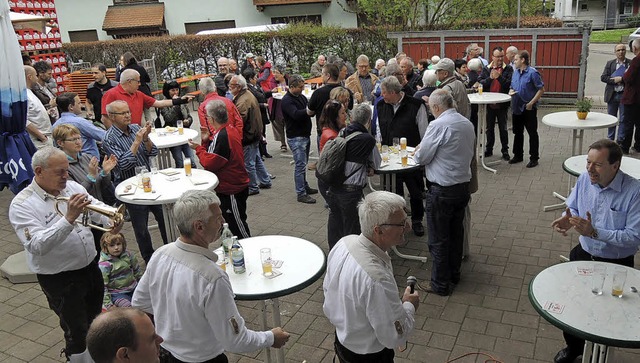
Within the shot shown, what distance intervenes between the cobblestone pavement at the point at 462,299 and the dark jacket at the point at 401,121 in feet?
4.35

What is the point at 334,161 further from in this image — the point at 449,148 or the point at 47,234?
the point at 47,234

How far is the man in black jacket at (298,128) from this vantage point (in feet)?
25.4

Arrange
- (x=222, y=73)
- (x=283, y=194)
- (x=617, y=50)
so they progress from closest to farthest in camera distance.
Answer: (x=283, y=194), (x=617, y=50), (x=222, y=73)

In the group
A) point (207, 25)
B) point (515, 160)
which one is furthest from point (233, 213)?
point (207, 25)

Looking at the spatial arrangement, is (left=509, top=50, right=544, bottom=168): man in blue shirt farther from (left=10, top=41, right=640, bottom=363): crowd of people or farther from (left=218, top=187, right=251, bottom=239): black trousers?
(left=218, top=187, right=251, bottom=239): black trousers

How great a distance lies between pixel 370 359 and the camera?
2.92 m

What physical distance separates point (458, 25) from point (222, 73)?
8724 millimetres

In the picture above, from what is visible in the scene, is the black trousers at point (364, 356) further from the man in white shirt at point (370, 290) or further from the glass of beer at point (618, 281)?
the glass of beer at point (618, 281)

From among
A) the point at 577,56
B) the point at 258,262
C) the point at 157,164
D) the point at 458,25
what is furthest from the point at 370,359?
the point at 458,25

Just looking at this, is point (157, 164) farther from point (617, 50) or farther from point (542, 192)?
point (617, 50)

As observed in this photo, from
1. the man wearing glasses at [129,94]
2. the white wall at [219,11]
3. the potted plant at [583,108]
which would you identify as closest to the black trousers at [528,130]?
the potted plant at [583,108]

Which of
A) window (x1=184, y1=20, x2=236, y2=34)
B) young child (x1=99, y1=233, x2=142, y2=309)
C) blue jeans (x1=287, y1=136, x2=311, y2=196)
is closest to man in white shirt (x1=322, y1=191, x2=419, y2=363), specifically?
young child (x1=99, y1=233, x2=142, y2=309)

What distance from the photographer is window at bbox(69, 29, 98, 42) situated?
93.1 feet

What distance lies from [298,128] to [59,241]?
4800 millimetres
